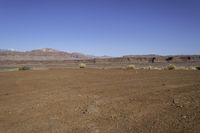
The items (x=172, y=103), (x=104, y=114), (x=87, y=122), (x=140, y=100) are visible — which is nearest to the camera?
(x=87, y=122)

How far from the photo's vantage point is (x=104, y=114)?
9.14m

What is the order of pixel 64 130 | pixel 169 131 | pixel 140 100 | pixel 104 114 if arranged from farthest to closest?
1. pixel 140 100
2. pixel 104 114
3. pixel 64 130
4. pixel 169 131

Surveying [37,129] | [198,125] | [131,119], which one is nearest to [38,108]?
[37,129]

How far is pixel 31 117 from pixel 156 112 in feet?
14.4

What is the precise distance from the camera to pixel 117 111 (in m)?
9.49

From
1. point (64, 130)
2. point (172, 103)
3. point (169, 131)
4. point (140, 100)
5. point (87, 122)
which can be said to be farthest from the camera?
point (140, 100)

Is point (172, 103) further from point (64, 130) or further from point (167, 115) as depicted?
point (64, 130)

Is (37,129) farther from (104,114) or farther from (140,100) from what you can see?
(140,100)

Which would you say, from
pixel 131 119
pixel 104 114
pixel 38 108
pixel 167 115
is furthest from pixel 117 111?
pixel 38 108

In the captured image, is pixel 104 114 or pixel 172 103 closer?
pixel 104 114

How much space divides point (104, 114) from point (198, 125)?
3.13m

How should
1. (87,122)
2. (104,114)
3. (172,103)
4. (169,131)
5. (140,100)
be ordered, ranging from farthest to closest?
(140,100), (172,103), (104,114), (87,122), (169,131)

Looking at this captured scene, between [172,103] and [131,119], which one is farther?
[172,103]

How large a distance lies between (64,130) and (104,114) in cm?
196
